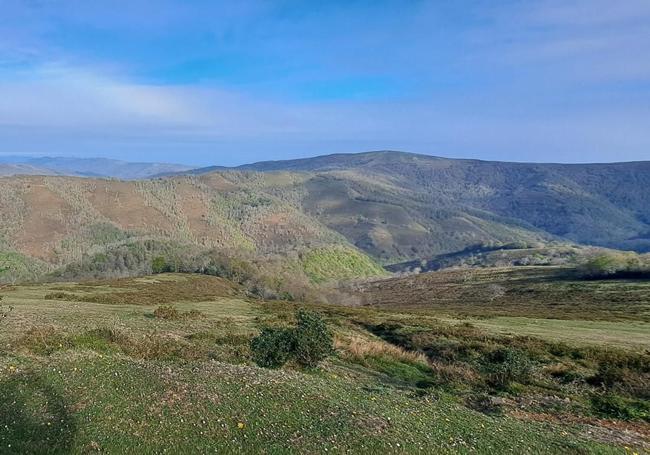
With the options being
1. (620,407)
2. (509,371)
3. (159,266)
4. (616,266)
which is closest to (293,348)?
(509,371)

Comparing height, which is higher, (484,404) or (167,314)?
(484,404)

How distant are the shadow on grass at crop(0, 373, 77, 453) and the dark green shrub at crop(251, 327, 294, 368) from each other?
10.9m

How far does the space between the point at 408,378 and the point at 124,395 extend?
55.7 ft

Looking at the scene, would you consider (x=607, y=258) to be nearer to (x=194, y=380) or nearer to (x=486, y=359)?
(x=486, y=359)

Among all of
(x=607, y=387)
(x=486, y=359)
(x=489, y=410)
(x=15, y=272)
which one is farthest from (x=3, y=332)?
(x=15, y=272)

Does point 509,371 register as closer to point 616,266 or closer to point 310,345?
point 310,345

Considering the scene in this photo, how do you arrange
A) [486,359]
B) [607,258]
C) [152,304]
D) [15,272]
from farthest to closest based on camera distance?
[15,272], [607,258], [152,304], [486,359]

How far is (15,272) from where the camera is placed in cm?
19238

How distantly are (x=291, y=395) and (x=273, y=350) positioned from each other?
8332mm

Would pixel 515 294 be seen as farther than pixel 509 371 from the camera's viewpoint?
Yes

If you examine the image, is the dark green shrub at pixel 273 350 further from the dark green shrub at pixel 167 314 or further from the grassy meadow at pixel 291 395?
the dark green shrub at pixel 167 314

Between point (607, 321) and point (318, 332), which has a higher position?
point (318, 332)

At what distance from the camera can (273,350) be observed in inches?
1049

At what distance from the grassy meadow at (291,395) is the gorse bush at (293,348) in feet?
2.97
